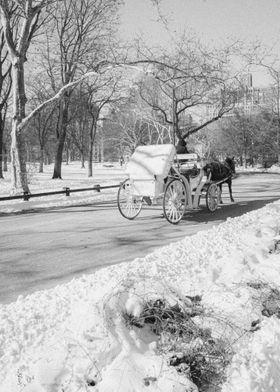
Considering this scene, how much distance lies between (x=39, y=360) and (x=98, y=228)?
6.19m

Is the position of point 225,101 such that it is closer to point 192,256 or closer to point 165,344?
point 192,256

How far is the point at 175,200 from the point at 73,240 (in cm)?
308

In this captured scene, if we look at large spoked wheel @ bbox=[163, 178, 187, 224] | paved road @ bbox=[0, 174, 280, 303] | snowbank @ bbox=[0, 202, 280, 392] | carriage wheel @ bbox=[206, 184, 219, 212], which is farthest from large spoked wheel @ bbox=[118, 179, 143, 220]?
snowbank @ bbox=[0, 202, 280, 392]

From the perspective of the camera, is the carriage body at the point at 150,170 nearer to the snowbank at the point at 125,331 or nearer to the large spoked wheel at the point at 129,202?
the large spoked wheel at the point at 129,202

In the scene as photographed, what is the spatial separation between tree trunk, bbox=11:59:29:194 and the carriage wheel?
8.98 metres

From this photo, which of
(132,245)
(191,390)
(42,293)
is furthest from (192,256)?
(191,390)

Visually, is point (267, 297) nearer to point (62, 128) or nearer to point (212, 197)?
point (212, 197)

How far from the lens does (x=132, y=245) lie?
24.8 ft

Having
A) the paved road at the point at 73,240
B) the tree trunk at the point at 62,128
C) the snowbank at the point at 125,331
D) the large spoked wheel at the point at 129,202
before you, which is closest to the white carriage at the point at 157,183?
the large spoked wheel at the point at 129,202

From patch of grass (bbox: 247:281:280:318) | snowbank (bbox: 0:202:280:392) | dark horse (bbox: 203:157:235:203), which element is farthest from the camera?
dark horse (bbox: 203:157:235:203)

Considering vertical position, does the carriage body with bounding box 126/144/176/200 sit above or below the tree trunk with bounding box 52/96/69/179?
below

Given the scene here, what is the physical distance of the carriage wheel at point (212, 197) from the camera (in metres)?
11.7

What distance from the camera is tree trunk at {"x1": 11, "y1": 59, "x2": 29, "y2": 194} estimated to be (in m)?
16.8

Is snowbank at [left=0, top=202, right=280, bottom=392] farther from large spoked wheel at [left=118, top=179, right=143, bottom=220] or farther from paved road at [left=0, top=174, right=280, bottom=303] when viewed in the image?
large spoked wheel at [left=118, top=179, right=143, bottom=220]
